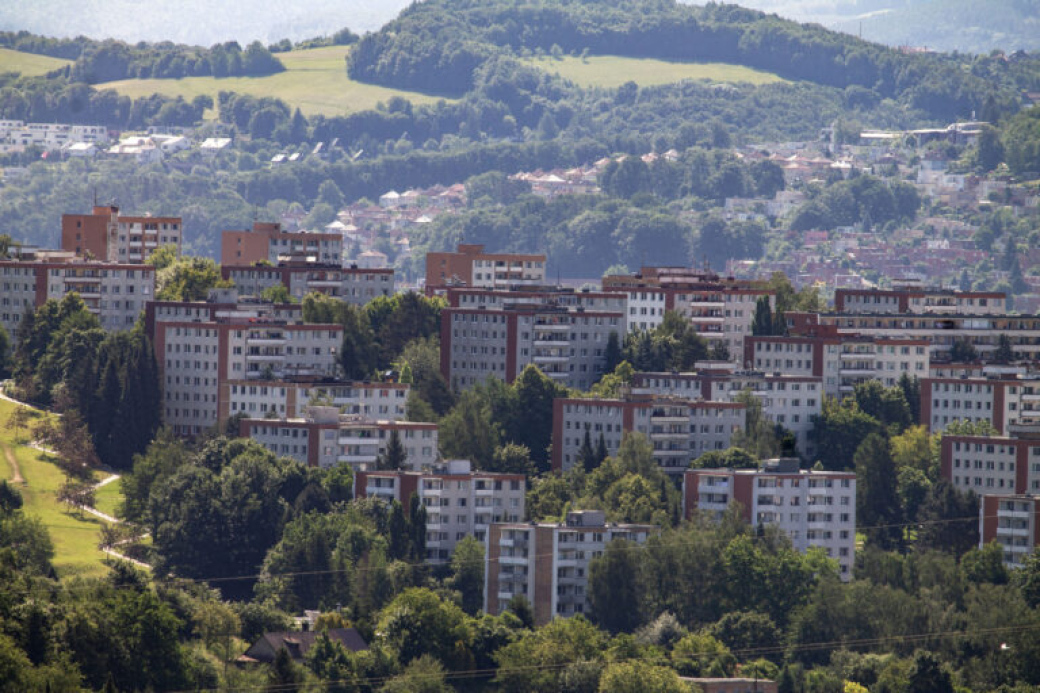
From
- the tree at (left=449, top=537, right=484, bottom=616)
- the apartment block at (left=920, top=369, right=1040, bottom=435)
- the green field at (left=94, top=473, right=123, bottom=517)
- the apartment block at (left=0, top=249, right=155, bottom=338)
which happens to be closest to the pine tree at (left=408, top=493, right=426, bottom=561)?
the tree at (left=449, top=537, right=484, bottom=616)

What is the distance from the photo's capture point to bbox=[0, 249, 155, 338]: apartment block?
14475 centimetres

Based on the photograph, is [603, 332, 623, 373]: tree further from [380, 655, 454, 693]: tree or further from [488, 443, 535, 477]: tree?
[380, 655, 454, 693]: tree

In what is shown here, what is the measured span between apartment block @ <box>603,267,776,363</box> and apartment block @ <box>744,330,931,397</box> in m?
8.44

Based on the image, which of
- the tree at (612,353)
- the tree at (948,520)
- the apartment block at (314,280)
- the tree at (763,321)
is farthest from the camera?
the apartment block at (314,280)

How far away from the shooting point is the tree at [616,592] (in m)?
105

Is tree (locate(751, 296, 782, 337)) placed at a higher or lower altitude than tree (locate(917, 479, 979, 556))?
higher

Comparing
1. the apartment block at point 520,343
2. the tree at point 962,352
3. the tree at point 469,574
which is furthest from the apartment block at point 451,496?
the tree at point 962,352

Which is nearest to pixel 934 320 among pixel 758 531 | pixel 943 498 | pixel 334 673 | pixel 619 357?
pixel 619 357

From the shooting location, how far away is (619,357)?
461 feet

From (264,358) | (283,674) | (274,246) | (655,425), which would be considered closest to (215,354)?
(264,358)

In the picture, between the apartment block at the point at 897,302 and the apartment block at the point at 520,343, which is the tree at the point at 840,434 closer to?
the apartment block at the point at 520,343

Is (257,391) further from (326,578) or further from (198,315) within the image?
(326,578)

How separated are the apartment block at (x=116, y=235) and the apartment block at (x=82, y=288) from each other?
76.6 ft

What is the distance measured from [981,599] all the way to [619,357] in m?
37.6
